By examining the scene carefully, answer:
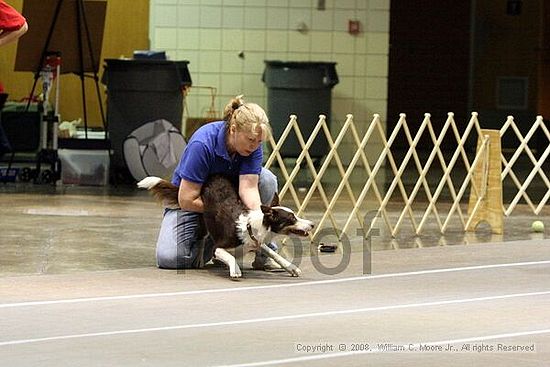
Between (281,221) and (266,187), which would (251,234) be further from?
(266,187)

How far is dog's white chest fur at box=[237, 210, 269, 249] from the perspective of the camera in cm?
735

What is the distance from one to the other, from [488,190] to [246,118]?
371cm

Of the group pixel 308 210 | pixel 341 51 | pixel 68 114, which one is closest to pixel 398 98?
pixel 341 51

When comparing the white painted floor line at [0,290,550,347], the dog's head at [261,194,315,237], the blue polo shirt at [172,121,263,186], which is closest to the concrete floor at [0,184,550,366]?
the white painted floor line at [0,290,550,347]

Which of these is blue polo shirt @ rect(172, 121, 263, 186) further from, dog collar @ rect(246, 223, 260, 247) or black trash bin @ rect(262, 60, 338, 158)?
black trash bin @ rect(262, 60, 338, 158)

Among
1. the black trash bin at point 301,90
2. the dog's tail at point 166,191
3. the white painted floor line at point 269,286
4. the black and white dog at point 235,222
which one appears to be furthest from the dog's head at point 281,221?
the black trash bin at point 301,90

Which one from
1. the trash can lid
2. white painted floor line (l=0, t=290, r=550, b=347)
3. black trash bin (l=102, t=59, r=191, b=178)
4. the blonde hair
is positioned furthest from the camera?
the trash can lid

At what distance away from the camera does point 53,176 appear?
44.4 feet

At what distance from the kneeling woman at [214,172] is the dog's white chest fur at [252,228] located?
0.44ft

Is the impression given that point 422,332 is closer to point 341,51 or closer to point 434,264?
point 434,264

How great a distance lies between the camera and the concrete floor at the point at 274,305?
18.1 ft

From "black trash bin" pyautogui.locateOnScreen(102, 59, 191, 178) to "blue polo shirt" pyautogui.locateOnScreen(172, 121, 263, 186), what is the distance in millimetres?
6267

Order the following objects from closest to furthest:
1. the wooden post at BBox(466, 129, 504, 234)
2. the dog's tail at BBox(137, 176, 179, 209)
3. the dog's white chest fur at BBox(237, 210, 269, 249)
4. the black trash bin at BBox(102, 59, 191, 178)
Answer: the dog's white chest fur at BBox(237, 210, 269, 249)
the dog's tail at BBox(137, 176, 179, 209)
the wooden post at BBox(466, 129, 504, 234)
the black trash bin at BBox(102, 59, 191, 178)

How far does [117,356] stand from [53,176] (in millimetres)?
8342
